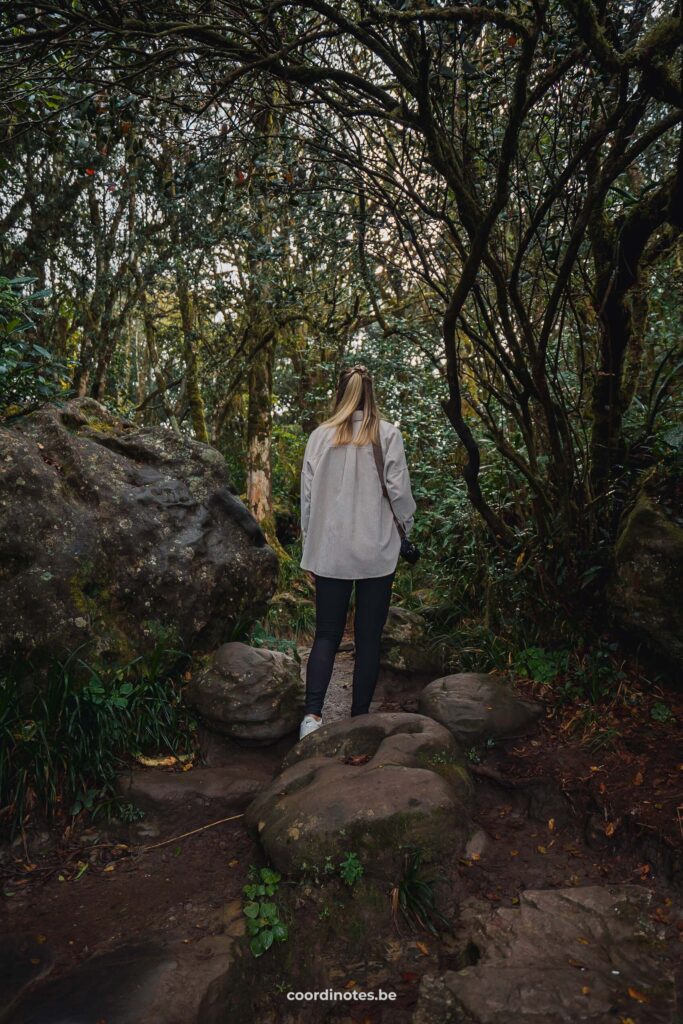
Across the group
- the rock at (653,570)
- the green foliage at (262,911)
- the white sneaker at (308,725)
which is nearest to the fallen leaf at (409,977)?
the green foliage at (262,911)

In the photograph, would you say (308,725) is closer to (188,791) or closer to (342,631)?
(342,631)

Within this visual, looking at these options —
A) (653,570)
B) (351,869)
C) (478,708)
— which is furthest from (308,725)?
(653,570)

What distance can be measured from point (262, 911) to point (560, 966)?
4.12ft

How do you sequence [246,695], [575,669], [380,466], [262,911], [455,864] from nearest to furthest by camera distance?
[262,911], [455,864], [380,466], [246,695], [575,669]

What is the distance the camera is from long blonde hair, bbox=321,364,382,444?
13.7 feet

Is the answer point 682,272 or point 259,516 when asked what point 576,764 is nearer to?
point 682,272

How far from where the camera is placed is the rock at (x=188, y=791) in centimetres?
384

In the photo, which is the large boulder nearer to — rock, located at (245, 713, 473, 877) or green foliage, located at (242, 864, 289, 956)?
rock, located at (245, 713, 473, 877)

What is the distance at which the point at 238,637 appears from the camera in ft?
16.2

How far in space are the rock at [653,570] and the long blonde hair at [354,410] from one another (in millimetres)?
1710

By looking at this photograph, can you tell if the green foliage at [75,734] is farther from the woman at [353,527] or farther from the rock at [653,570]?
the rock at [653,570]

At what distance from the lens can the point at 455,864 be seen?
10.5ft

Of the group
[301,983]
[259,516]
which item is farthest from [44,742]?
[259,516]

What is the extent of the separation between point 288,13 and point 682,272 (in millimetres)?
3688
